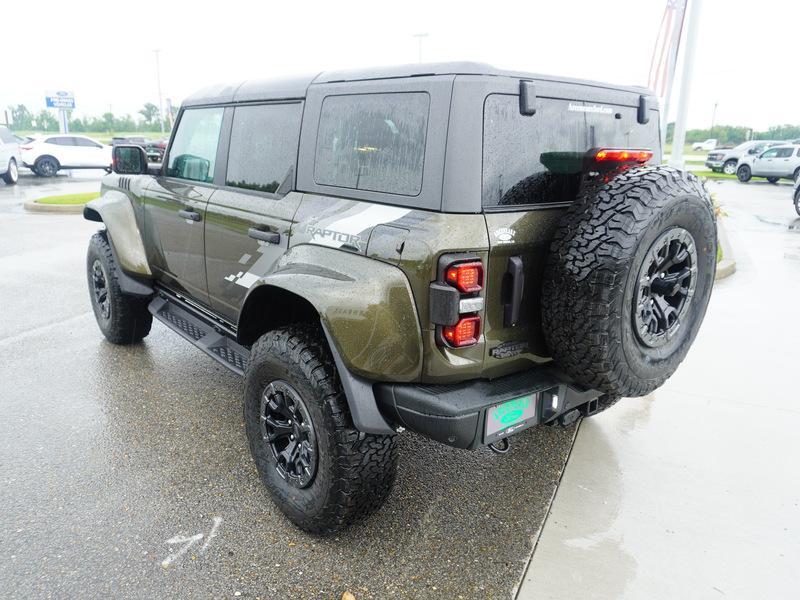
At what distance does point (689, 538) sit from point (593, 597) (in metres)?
0.66

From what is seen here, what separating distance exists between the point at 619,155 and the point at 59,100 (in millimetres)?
42814

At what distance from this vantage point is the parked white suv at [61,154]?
67.5 feet

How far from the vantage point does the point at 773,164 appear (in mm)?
23375

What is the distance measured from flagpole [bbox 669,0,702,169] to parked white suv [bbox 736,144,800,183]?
18.0 metres

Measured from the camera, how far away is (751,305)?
613 cm

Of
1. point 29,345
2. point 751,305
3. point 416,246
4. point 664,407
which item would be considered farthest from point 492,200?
point 751,305

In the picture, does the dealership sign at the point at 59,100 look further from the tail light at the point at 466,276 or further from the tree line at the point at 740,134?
the tree line at the point at 740,134

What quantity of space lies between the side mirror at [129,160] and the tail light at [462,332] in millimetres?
2953

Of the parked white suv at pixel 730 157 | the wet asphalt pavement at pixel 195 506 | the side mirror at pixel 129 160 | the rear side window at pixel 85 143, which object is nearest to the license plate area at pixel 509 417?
the wet asphalt pavement at pixel 195 506

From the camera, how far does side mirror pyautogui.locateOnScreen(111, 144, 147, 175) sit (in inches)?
162

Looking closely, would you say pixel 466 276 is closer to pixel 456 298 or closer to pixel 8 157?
pixel 456 298

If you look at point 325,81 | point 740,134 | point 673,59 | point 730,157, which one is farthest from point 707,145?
point 325,81

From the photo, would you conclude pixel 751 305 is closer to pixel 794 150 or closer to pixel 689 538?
pixel 689 538

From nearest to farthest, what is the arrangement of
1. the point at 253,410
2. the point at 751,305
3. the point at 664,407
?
the point at 253,410
the point at 664,407
the point at 751,305
